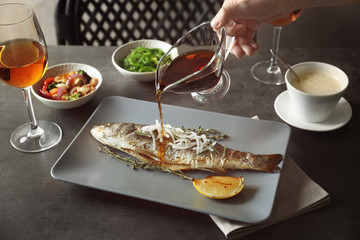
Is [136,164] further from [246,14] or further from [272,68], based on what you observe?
[272,68]

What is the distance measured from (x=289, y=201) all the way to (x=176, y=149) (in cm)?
41

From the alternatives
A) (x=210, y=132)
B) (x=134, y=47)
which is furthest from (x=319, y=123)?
(x=134, y=47)

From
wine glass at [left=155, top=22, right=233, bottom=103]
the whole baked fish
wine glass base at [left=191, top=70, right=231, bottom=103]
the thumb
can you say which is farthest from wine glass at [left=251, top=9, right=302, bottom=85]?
the whole baked fish

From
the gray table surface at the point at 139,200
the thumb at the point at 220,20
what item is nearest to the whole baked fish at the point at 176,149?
the gray table surface at the point at 139,200

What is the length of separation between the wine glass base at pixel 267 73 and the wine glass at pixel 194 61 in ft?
1.41

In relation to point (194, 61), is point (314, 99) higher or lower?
lower

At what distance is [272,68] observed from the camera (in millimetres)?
1946

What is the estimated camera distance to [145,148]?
4.82 ft

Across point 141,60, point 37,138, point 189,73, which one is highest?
point 189,73

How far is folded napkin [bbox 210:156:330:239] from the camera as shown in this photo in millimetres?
1220

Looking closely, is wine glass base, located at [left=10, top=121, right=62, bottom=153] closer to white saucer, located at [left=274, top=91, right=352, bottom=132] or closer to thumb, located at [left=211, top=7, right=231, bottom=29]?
thumb, located at [left=211, top=7, right=231, bottom=29]

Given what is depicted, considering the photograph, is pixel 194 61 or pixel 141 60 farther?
pixel 141 60

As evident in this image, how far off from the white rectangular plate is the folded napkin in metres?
0.03

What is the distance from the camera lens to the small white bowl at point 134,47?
1.84 m
